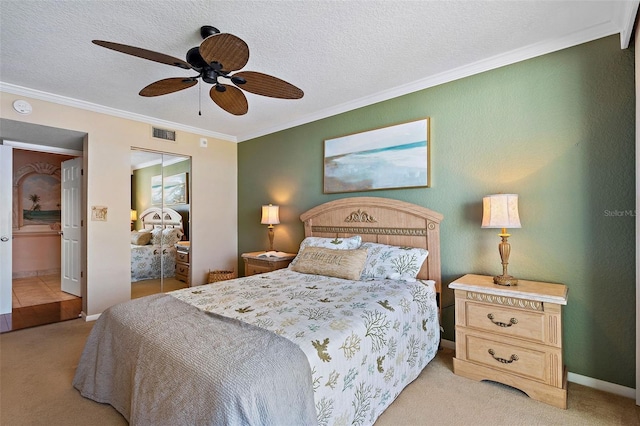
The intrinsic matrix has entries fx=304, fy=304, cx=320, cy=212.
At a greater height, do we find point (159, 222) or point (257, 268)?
point (159, 222)

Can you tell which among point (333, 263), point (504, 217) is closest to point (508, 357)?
point (504, 217)

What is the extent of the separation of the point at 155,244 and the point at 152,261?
239mm

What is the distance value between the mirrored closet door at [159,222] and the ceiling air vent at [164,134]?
0.22 m

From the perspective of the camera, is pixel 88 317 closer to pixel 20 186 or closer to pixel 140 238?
pixel 140 238

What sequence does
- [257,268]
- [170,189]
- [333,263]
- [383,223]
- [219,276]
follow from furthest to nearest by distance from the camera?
[170,189], [219,276], [257,268], [383,223], [333,263]

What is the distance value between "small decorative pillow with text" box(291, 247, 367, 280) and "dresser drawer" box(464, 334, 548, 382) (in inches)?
40.0

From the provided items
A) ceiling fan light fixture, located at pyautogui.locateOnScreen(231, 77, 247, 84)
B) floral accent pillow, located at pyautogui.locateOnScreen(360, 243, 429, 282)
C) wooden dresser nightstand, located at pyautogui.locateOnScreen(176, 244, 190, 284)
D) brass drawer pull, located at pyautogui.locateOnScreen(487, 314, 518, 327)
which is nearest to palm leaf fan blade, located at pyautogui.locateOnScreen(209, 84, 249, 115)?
ceiling fan light fixture, located at pyautogui.locateOnScreen(231, 77, 247, 84)

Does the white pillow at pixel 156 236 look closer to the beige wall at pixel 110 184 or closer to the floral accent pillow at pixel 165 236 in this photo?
the floral accent pillow at pixel 165 236

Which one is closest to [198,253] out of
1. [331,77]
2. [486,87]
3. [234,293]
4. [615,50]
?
[234,293]

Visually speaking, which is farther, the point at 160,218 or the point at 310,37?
the point at 160,218

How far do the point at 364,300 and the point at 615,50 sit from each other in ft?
8.22

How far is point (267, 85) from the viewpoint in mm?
2227

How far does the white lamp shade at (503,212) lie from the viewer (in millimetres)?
2242

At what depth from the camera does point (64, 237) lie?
4.87 meters
